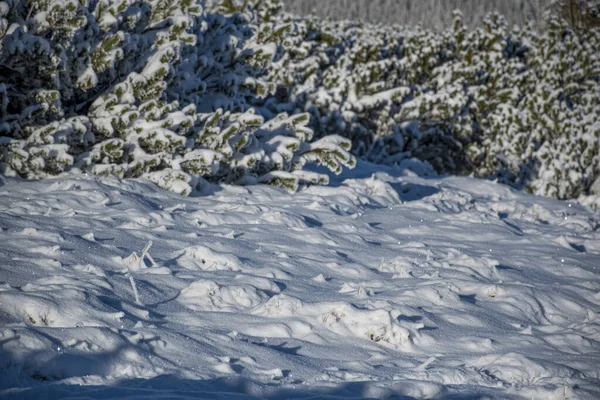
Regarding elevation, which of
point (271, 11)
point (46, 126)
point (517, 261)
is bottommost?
point (517, 261)

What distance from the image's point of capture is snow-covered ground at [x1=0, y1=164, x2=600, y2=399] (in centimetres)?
287

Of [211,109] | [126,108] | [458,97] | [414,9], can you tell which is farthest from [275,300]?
[414,9]

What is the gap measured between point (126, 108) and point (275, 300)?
4388mm

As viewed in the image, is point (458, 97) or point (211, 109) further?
point (458, 97)

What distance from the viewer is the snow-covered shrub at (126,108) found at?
263 inches

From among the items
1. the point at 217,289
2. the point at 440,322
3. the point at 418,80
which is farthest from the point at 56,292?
the point at 418,80

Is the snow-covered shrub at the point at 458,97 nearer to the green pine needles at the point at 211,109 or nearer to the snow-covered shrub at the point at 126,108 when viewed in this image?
the green pine needles at the point at 211,109

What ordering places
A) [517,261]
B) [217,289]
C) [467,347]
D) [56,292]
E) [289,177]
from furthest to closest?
[289,177] < [517,261] < [217,289] < [467,347] < [56,292]

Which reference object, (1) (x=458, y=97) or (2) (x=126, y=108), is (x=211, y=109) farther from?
(1) (x=458, y=97)

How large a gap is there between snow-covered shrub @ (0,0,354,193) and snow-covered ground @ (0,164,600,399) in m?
0.50

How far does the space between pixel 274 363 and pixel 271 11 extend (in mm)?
13713

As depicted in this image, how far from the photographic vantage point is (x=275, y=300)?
3869 mm

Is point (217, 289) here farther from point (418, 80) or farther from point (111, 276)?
point (418, 80)

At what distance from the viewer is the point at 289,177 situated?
25.5 ft
